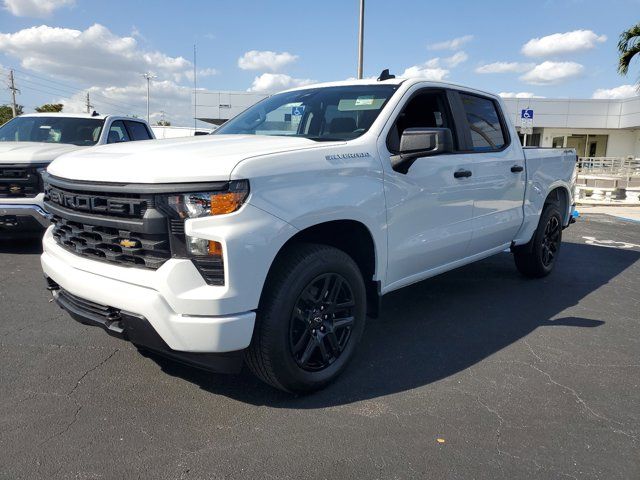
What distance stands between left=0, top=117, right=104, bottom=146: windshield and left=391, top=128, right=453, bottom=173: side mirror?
19.2 feet

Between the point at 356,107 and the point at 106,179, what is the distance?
1883 millimetres

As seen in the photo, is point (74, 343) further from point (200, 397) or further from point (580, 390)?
point (580, 390)

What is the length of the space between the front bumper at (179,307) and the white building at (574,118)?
35.0m

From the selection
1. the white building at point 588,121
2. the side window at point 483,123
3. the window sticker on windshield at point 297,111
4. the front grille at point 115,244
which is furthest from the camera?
the white building at point 588,121

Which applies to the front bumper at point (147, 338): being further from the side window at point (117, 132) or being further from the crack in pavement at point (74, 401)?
the side window at point (117, 132)

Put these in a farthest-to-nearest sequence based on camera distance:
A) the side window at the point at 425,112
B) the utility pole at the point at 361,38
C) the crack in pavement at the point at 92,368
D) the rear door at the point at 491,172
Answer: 1. the utility pole at the point at 361,38
2. the rear door at the point at 491,172
3. the side window at the point at 425,112
4. the crack in pavement at the point at 92,368

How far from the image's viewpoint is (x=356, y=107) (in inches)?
147

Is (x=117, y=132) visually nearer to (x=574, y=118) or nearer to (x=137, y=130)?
(x=137, y=130)

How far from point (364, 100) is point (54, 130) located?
5985 mm

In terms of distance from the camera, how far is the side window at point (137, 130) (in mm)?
8617

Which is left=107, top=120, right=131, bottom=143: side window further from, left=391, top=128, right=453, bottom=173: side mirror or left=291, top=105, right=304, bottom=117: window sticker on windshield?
left=391, top=128, right=453, bottom=173: side mirror

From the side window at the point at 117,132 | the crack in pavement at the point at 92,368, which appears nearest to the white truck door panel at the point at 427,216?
the crack in pavement at the point at 92,368

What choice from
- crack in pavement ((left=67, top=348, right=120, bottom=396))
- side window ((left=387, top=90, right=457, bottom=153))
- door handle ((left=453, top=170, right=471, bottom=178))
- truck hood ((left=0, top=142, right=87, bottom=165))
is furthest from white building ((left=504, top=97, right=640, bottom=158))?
crack in pavement ((left=67, top=348, right=120, bottom=396))

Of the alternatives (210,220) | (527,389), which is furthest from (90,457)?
(527,389)
